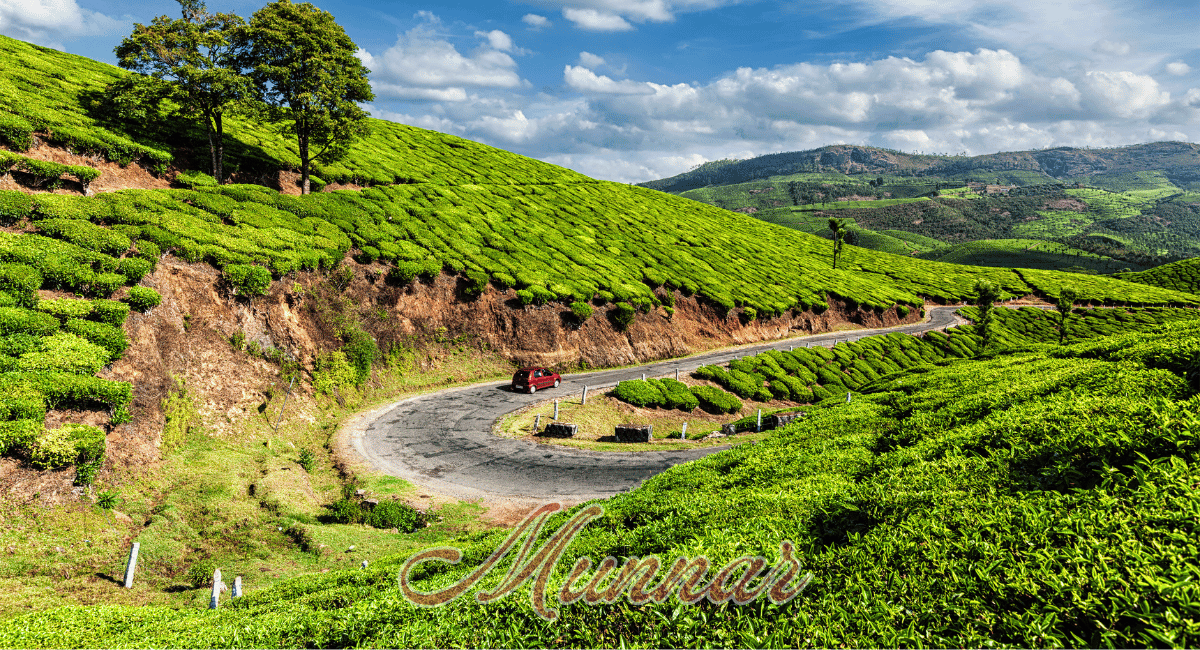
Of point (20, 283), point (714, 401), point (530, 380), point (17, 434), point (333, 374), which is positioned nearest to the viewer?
point (17, 434)

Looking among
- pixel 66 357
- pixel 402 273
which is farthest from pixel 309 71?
pixel 66 357

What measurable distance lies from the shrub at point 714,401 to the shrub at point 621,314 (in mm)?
12119

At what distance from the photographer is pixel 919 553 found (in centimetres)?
522

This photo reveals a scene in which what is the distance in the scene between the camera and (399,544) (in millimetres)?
15180

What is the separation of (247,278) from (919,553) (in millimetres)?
30248

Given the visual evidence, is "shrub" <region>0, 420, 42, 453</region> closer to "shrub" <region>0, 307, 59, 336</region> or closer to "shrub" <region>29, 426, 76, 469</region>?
"shrub" <region>29, 426, 76, 469</region>

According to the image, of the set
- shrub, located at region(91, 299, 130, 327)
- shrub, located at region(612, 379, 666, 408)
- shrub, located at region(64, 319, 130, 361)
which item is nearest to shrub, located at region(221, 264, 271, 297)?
shrub, located at region(91, 299, 130, 327)

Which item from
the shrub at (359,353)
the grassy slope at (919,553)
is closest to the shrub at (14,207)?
the shrub at (359,353)

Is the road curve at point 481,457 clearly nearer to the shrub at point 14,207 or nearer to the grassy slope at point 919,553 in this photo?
the grassy slope at point 919,553

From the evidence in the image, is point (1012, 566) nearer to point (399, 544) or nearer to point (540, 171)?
point (399, 544)

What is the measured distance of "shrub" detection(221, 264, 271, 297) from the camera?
25.1 meters

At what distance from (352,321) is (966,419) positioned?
104 ft

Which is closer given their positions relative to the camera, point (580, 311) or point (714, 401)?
point (714, 401)

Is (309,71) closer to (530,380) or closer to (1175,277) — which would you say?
(530,380)
